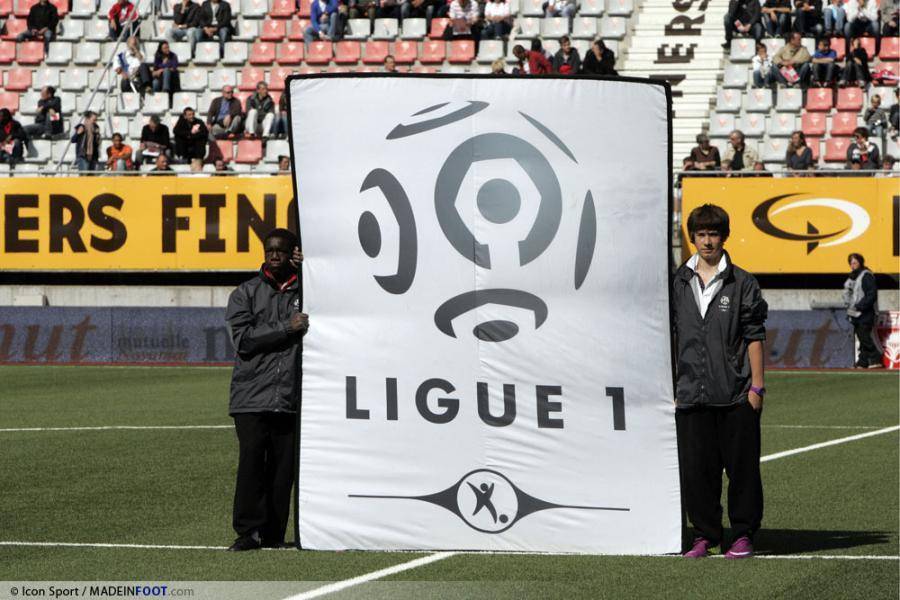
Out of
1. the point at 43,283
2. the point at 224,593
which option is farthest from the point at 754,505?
the point at 43,283

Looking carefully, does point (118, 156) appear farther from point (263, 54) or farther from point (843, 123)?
point (843, 123)

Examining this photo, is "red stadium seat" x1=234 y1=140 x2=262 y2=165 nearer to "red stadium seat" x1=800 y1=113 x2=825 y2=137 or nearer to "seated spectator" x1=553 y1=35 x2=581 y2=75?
"seated spectator" x1=553 y1=35 x2=581 y2=75

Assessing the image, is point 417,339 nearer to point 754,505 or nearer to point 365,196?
point 365,196

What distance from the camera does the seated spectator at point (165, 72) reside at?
35.1m

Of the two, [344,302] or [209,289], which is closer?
[344,302]

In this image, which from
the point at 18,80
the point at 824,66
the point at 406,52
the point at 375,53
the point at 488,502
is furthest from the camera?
the point at 18,80

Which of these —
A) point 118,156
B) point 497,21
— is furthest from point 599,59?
point 118,156

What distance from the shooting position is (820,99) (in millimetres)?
31906

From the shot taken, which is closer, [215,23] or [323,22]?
[323,22]

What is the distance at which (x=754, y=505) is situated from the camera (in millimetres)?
9367

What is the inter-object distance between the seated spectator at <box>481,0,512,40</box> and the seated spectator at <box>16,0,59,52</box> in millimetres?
9850

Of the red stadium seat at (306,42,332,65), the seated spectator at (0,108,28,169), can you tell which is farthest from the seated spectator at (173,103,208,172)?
the seated spectator at (0,108,28,169)

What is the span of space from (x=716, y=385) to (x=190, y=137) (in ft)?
81.2

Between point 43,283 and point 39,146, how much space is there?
3155 mm
